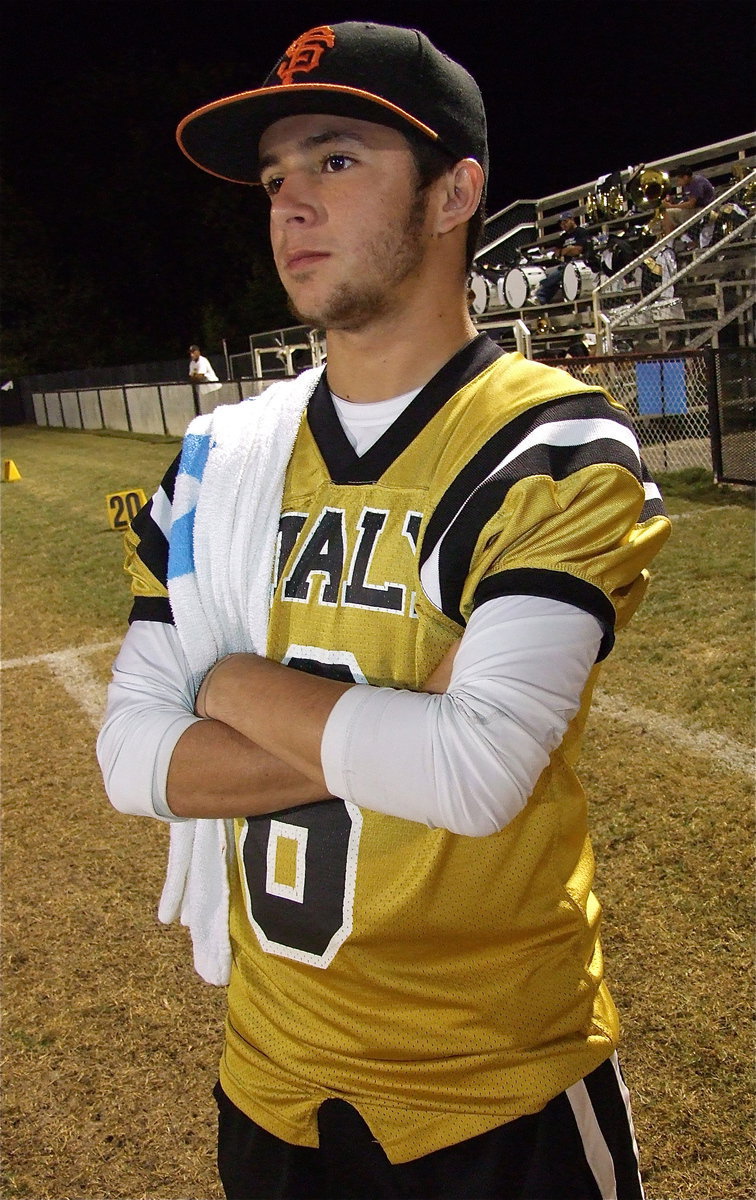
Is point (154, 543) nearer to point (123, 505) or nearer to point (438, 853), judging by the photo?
point (438, 853)

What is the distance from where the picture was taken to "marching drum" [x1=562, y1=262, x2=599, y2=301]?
17.1 meters

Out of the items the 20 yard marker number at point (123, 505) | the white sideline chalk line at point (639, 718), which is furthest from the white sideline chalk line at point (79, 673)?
the 20 yard marker number at point (123, 505)

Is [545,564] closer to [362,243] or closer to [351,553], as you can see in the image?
[351,553]

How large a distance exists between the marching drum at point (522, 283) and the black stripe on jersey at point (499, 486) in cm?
1769

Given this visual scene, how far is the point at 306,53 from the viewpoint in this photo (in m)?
1.41

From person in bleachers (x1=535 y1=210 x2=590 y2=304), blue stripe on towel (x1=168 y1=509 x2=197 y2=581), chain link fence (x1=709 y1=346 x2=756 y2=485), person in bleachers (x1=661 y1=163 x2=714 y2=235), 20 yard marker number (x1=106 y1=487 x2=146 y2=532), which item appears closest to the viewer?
blue stripe on towel (x1=168 y1=509 x2=197 y2=581)

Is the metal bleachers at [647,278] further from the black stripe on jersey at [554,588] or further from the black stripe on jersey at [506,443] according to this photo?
the black stripe on jersey at [554,588]

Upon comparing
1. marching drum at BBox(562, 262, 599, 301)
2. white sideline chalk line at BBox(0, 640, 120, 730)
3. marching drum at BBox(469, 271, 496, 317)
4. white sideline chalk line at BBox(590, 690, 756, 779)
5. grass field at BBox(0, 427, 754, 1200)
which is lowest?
grass field at BBox(0, 427, 754, 1200)

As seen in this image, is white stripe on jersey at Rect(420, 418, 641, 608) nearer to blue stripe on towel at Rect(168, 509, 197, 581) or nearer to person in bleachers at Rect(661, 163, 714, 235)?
blue stripe on towel at Rect(168, 509, 197, 581)

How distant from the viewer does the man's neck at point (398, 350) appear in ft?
4.89

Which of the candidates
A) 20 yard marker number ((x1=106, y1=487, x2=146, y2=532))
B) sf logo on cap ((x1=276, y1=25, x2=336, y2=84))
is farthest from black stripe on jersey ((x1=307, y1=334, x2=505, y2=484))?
20 yard marker number ((x1=106, y1=487, x2=146, y2=532))

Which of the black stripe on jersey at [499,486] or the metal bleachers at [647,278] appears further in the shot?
the metal bleachers at [647,278]

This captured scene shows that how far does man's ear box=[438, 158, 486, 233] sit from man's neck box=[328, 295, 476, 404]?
122 mm

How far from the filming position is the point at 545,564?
1230 millimetres
